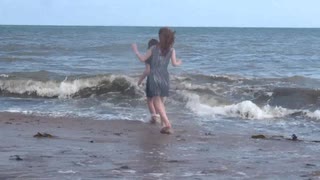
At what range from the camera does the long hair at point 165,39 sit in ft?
27.5

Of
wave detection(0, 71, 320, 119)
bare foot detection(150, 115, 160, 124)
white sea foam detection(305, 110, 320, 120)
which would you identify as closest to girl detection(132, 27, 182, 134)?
bare foot detection(150, 115, 160, 124)

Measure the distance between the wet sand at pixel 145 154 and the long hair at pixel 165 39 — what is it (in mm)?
1161

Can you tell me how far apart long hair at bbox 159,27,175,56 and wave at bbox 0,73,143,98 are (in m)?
6.42

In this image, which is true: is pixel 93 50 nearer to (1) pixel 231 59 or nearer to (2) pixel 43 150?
(1) pixel 231 59

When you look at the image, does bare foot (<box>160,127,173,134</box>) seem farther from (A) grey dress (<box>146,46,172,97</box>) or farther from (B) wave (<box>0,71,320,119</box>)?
(B) wave (<box>0,71,320,119</box>)

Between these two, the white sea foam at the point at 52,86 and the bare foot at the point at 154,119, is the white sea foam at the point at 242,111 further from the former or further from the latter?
the white sea foam at the point at 52,86

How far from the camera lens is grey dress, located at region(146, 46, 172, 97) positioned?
28.6 ft

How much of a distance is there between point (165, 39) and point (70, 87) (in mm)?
8641

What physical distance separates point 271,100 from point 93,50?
1838 centimetres

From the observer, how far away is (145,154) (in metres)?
6.52

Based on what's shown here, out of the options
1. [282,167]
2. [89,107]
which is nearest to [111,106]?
[89,107]

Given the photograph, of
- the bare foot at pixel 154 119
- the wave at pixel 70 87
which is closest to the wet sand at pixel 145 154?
the bare foot at pixel 154 119

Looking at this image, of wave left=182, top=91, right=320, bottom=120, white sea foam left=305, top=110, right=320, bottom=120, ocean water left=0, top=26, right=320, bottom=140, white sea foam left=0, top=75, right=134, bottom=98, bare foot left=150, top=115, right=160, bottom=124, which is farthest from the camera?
white sea foam left=0, top=75, right=134, bottom=98

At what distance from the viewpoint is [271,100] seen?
48.8 feet
